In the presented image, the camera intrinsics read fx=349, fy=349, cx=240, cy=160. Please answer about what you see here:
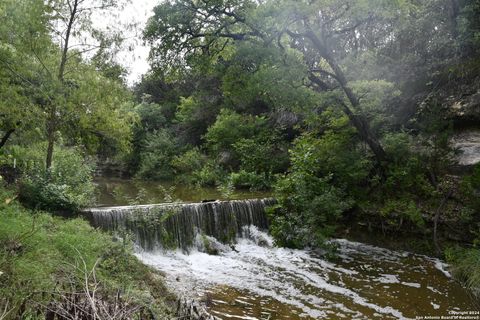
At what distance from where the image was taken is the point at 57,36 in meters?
8.68

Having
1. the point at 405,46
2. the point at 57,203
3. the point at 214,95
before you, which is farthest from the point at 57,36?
the point at 214,95

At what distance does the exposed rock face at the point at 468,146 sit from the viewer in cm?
931

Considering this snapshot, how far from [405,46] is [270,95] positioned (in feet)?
24.1

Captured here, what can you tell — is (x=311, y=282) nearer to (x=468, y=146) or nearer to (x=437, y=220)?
(x=437, y=220)

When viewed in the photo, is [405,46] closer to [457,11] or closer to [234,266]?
[457,11]

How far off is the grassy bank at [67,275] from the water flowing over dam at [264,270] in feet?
3.78

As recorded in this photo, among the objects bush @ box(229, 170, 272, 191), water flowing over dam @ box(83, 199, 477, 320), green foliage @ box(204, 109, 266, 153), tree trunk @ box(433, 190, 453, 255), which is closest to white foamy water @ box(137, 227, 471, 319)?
water flowing over dam @ box(83, 199, 477, 320)

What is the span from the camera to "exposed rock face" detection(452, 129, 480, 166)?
931 cm

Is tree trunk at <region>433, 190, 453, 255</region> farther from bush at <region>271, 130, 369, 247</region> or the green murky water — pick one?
the green murky water

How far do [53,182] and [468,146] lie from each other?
36.6ft

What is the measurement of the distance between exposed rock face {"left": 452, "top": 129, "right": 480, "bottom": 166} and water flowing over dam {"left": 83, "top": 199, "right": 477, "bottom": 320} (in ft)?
9.77

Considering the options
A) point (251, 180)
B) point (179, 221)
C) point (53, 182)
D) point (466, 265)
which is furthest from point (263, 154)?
point (466, 265)

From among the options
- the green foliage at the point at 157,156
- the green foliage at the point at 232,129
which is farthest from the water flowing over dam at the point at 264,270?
the green foliage at the point at 157,156

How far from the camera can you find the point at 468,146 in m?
9.79
